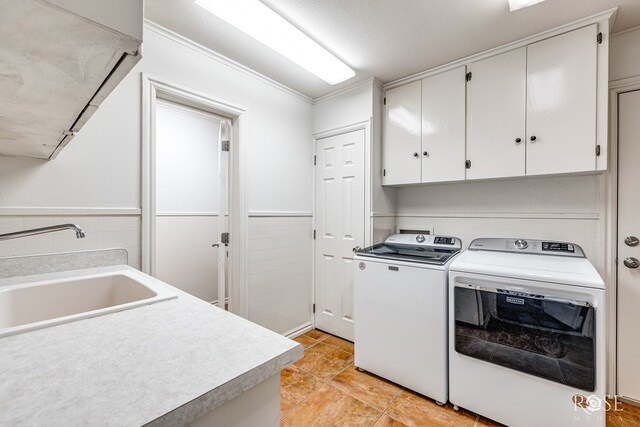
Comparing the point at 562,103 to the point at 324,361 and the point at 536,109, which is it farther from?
the point at 324,361

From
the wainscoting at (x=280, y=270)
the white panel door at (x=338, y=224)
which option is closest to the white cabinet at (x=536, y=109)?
the white panel door at (x=338, y=224)

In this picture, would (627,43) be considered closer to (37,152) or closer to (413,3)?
(413,3)

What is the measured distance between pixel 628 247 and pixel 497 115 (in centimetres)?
118

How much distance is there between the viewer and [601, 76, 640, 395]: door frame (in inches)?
73.0

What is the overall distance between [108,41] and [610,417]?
9.33 feet

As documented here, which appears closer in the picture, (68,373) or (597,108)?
(68,373)

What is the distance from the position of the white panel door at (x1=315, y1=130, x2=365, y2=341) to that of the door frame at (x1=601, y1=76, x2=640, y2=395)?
1.66 m

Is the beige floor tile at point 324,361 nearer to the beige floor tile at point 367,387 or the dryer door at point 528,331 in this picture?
the beige floor tile at point 367,387

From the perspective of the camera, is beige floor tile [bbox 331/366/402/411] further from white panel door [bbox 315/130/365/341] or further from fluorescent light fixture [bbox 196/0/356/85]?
fluorescent light fixture [bbox 196/0/356/85]

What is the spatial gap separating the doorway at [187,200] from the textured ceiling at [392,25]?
1.11m

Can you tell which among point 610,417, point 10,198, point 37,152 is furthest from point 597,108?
point 10,198

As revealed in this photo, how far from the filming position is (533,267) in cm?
163

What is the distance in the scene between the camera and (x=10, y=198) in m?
1.38

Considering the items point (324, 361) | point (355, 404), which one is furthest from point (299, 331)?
point (355, 404)
